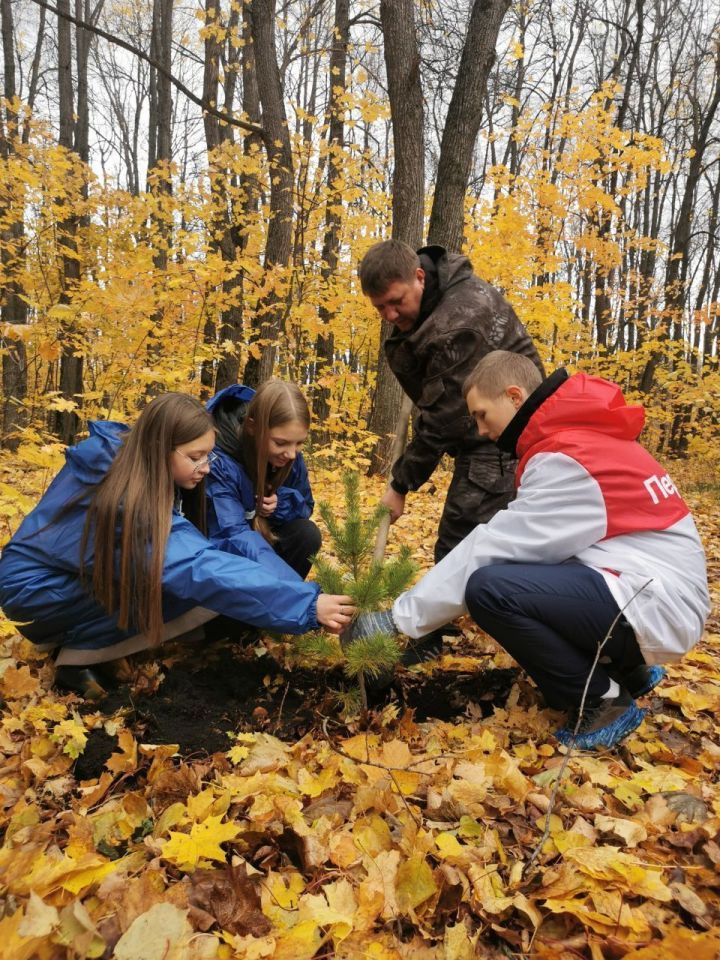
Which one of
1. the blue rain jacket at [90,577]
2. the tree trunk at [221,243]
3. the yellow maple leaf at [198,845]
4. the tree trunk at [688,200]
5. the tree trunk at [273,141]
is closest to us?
the yellow maple leaf at [198,845]

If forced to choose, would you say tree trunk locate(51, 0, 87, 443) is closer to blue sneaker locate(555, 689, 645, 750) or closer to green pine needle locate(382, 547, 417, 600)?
green pine needle locate(382, 547, 417, 600)

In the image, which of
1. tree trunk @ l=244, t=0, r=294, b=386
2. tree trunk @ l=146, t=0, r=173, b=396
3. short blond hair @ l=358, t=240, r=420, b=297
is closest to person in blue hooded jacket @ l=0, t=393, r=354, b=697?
short blond hair @ l=358, t=240, r=420, b=297

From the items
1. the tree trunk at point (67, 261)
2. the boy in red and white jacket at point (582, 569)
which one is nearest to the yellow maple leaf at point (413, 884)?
the boy in red and white jacket at point (582, 569)

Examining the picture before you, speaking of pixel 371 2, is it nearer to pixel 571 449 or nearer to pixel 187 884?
pixel 571 449

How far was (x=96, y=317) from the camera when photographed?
579cm

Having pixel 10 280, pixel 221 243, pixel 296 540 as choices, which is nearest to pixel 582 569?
pixel 296 540

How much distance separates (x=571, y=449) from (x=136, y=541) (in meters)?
1.51

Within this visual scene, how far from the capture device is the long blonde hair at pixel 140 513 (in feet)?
6.64

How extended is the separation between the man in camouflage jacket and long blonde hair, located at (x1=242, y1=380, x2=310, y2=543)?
53cm

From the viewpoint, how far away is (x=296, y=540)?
2.96 meters

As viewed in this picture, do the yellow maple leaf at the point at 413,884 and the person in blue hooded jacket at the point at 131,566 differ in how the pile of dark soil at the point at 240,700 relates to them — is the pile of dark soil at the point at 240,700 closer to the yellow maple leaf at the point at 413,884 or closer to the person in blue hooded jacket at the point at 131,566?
the person in blue hooded jacket at the point at 131,566

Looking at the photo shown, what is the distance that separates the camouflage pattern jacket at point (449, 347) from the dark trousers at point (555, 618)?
2.76 ft

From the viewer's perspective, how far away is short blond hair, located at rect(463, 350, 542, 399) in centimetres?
204

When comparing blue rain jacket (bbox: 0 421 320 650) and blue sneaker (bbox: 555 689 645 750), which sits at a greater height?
blue rain jacket (bbox: 0 421 320 650)
